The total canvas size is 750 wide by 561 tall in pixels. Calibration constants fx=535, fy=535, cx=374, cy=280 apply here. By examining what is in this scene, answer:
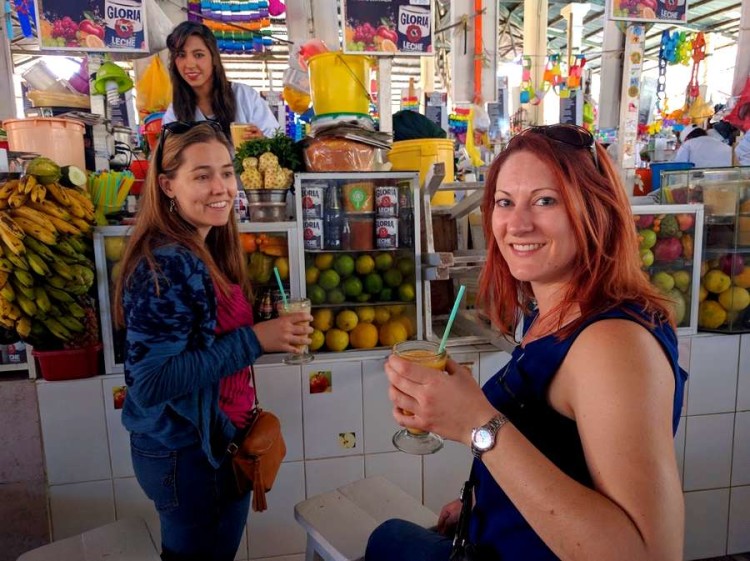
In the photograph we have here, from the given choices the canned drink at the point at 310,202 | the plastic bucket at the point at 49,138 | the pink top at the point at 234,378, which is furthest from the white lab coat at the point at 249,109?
the pink top at the point at 234,378

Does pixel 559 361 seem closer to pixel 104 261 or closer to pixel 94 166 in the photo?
pixel 104 261

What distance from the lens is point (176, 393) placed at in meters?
1.42

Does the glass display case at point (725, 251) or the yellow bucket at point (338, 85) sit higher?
the yellow bucket at point (338, 85)

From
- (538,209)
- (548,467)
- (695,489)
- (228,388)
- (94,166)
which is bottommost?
(695,489)

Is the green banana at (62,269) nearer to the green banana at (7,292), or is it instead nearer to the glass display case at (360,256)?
the green banana at (7,292)

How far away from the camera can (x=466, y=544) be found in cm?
109

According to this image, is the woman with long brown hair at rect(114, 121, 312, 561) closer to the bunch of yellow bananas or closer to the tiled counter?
the bunch of yellow bananas

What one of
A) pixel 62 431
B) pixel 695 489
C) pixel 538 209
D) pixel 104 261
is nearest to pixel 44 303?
pixel 104 261

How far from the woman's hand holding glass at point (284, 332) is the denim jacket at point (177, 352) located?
0.15 ft

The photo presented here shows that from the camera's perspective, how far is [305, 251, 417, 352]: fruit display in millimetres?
2389

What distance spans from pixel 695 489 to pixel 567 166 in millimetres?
2458

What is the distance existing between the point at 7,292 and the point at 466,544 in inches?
Answer: 69.9

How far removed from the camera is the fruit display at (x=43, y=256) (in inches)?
74.3

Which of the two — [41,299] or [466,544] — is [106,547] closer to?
[41,299]
